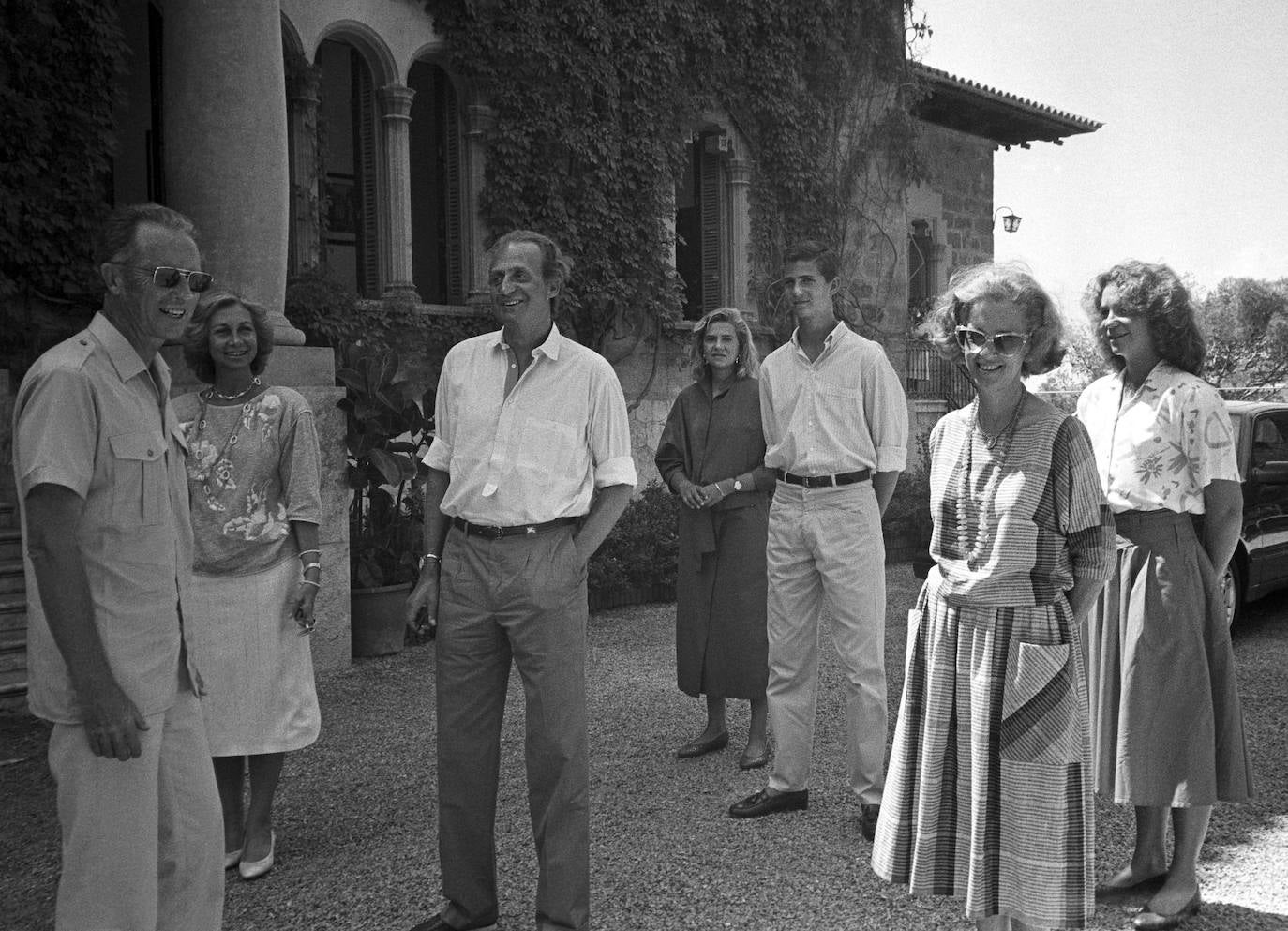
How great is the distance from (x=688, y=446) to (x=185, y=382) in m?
2.94

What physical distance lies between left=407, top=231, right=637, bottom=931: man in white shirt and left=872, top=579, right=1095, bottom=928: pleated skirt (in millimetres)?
898

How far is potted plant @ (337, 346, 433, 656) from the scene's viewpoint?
292 inches

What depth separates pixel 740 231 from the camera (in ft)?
42.9

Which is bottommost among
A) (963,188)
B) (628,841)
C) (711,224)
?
(628,841)

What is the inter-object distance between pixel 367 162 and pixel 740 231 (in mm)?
4432

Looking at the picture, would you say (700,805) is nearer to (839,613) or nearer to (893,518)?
(839,613)

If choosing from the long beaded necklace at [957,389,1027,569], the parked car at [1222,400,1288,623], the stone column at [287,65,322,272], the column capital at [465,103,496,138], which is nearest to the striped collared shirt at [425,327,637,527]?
the long beaded necklace at [957,389,1027,569]

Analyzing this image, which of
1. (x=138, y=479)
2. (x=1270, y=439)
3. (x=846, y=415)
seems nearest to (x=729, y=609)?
(x=846, y=415)

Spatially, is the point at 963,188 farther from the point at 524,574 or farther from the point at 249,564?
the point at 524,574

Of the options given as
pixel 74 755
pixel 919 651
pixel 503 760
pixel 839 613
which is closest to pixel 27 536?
pixel 74 755

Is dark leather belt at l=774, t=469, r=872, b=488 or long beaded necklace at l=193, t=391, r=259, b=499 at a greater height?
long beaded necklace at l=193, t=391, r=259, b=499

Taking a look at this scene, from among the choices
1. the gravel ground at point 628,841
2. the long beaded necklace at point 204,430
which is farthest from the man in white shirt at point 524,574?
the long beaded necklace at point 204,430

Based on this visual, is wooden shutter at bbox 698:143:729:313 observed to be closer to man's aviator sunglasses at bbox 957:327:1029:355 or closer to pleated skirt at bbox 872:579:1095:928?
man's aviator sunglasses at bbox 957:327:1029:355

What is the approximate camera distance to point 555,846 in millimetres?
3184
